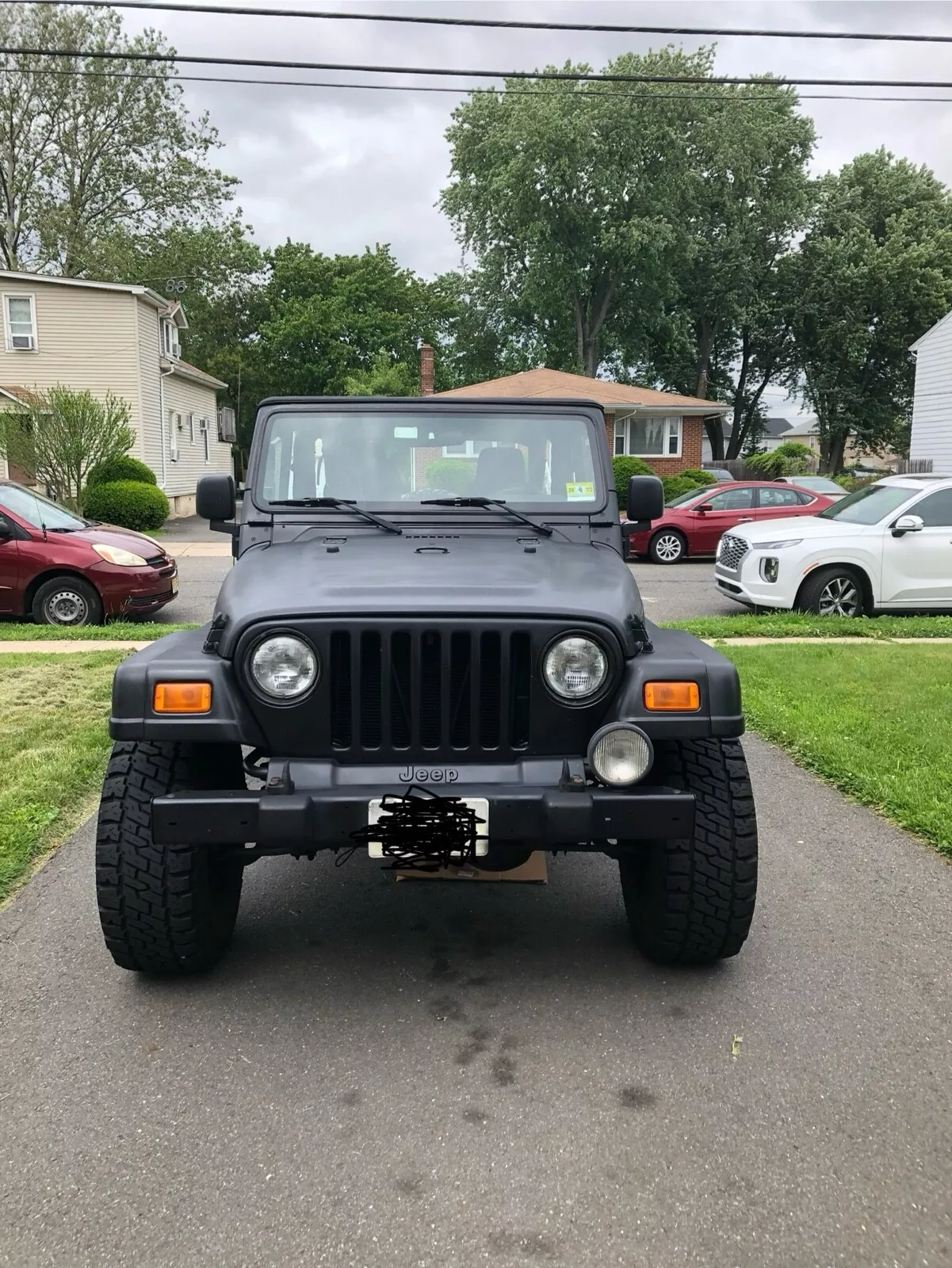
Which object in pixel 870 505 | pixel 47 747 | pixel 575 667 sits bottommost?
pixel 47 747

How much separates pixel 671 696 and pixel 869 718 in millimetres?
4185

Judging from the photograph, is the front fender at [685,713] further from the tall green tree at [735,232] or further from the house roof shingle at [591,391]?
the tall green tree at [735,232]

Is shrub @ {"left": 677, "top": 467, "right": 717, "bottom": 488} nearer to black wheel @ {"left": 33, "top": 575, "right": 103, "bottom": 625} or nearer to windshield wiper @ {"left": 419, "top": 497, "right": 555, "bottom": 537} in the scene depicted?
black wheel @ {"left": 33, "top": 575, "right": 103, "bottom": 625}

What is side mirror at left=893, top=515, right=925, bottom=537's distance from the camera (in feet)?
34.3

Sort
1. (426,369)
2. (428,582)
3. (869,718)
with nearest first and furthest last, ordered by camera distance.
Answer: (428,582)
(869,718)
(426,369)

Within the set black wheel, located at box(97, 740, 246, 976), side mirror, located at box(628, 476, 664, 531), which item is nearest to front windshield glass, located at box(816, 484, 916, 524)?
side mirror, located at box(628, 476, 664, 531)

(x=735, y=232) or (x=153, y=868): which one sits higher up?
(x=735, y=232)

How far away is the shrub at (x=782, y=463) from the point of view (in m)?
36.2

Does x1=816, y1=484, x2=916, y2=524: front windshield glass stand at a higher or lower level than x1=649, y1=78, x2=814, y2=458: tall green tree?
lower

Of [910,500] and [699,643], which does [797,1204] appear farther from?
[910,500]

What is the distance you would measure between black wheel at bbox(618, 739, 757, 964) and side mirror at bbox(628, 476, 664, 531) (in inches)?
54.2

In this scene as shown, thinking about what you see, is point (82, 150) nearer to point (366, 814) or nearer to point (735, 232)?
point (735, 232)

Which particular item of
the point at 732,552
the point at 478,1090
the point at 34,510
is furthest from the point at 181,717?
the point at 732,552

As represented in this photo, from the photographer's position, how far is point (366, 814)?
9.61 ft
